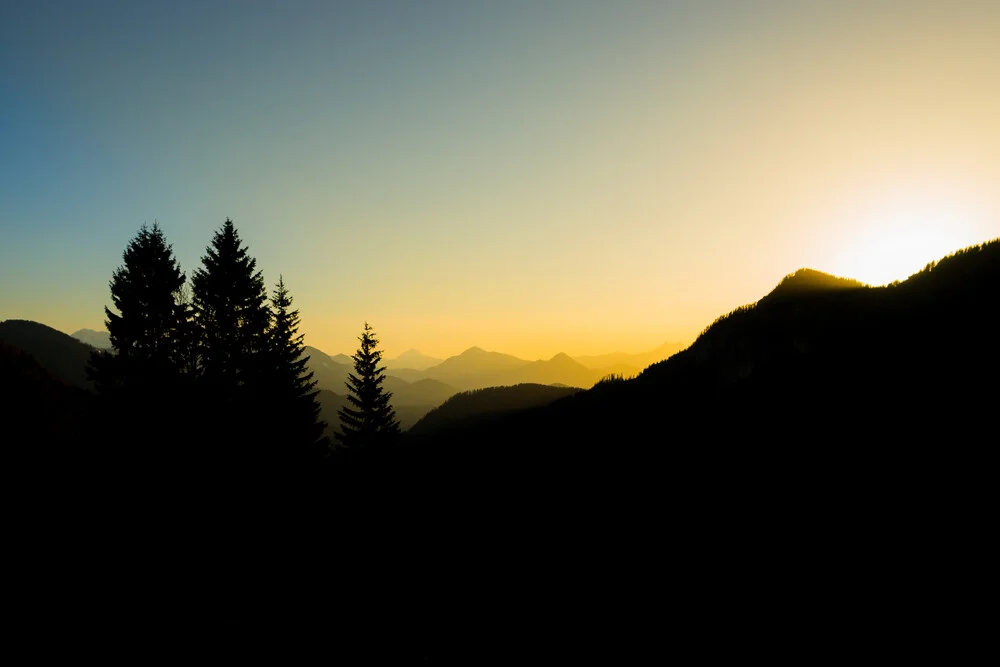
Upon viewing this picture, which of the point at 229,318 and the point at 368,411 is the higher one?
the point at 229,318

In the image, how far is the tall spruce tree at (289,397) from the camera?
30.9 meters

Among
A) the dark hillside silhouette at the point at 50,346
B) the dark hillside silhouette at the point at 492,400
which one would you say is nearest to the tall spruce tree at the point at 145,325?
the dark hillside silhouette at the point at 492,400

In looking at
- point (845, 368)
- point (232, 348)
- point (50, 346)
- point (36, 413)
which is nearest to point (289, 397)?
point (232, 348)

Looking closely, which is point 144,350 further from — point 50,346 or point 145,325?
point 50,346

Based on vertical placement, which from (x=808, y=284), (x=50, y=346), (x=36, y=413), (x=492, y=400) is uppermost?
(x=50, y=346)

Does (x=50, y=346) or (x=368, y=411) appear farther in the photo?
(x=50, y=346)

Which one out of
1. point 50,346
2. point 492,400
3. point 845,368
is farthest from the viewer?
point 50,346

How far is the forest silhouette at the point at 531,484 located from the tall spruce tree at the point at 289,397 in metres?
0.20

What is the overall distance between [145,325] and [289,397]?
9.69m

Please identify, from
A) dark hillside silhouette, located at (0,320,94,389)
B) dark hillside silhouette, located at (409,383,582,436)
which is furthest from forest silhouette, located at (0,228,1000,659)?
dark hillside silhouette, located at (0,320,94,389)

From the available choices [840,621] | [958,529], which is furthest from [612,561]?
[958,529]

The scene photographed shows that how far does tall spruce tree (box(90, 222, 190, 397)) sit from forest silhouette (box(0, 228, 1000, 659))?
13cm

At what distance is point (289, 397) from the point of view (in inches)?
1277

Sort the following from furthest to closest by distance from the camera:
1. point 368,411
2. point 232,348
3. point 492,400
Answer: point 492,400 < point 368,411 < point 232,348
